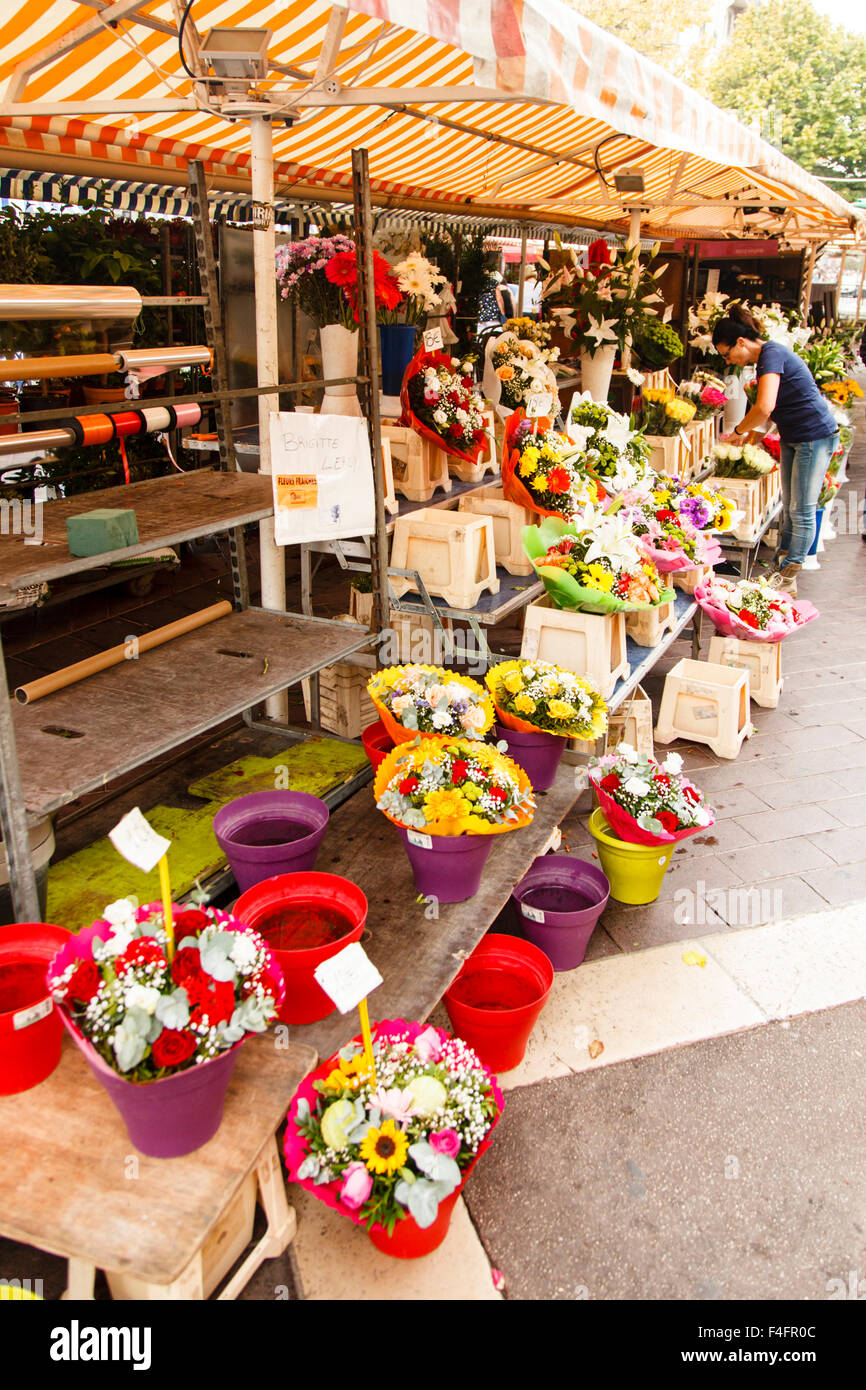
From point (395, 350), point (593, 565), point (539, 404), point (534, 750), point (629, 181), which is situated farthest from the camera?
point (629, 181)

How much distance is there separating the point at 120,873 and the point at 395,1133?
1.25 meters

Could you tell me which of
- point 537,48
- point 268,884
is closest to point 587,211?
point 537,48

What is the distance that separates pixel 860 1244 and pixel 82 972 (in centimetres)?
188

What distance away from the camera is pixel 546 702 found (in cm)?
313

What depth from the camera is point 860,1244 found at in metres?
2.13

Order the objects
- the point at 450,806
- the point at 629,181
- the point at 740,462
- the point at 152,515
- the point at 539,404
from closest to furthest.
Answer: the point at 450,806, the point at 152,515, the point at 539,404, the point at 629,181, the point at 740,462

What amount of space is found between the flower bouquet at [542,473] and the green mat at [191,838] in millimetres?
1477

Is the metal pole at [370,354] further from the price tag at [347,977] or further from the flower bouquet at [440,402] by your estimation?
the price tag at [347,977]

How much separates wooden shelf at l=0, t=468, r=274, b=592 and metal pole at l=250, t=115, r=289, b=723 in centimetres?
23

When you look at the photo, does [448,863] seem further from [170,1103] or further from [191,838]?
[170,1103]

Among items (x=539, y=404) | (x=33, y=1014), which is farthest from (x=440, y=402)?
(x=33, y=1014)

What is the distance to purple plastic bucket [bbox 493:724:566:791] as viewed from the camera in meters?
3.15

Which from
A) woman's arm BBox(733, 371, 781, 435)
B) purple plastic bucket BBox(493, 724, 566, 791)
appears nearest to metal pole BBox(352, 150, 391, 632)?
purple plastic bucket BBox(493, 724, 566, 791)
